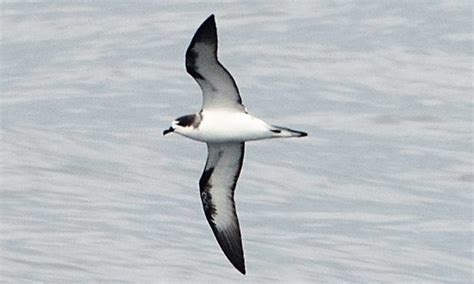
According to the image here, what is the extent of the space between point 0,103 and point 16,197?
5.93 metres

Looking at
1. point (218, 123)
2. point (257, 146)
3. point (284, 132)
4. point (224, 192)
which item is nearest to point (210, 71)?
point (218, 123)

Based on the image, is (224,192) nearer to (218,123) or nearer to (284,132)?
(218,123)

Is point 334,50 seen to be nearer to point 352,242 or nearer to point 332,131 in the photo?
point 332,131

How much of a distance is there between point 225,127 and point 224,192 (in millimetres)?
1720

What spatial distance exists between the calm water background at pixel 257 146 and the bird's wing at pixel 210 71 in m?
4.53

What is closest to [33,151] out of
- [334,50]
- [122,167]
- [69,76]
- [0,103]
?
[122,167]

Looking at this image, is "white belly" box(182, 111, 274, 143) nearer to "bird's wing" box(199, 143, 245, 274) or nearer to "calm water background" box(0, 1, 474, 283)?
"bird's wing" box(199, 143, 245, 274)

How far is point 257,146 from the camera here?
1107 inches

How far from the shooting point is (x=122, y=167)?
26875mm

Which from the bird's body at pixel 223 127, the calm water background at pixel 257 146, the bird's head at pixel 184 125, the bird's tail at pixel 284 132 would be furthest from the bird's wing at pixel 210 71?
the calm water background at pixel 257 146

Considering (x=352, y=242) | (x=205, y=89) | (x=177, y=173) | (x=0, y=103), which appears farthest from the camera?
(x=0, y=103)

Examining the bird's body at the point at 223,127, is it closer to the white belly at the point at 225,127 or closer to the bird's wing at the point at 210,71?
the white belly at the point at 225,127

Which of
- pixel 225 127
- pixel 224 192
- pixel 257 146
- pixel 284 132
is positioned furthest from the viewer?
pixel 257 146

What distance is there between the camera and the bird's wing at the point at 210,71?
16.1 m
